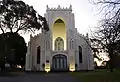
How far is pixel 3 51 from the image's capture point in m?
35.0

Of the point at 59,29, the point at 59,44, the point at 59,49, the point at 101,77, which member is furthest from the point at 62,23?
the point at 101,77

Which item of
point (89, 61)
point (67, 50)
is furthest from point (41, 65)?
point (89, 61)

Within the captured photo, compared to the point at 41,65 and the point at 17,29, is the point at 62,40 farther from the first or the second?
the point at 17,29

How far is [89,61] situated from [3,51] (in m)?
20.1

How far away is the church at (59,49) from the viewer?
4581 centimetres

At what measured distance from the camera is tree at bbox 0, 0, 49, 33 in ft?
114

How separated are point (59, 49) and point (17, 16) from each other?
15.7m

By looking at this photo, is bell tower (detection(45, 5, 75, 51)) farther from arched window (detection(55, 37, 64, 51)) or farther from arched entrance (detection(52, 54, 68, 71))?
arched entrance (detection(52, 54, 68, 71))

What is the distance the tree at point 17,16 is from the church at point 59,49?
Answer: 718cm

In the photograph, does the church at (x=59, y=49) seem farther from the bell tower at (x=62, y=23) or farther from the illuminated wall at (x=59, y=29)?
the illuminated wall at (x=59, y=29)

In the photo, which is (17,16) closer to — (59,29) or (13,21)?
(13,21)

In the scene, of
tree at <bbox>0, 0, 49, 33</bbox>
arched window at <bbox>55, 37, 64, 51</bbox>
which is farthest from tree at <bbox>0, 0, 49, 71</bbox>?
arched window at <bbox>55, 37, 64, 51</bbox>

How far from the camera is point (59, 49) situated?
160 ft

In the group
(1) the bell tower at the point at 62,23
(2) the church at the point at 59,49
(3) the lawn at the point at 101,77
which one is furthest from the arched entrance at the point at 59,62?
(3) the lawn at the point at 101,77
